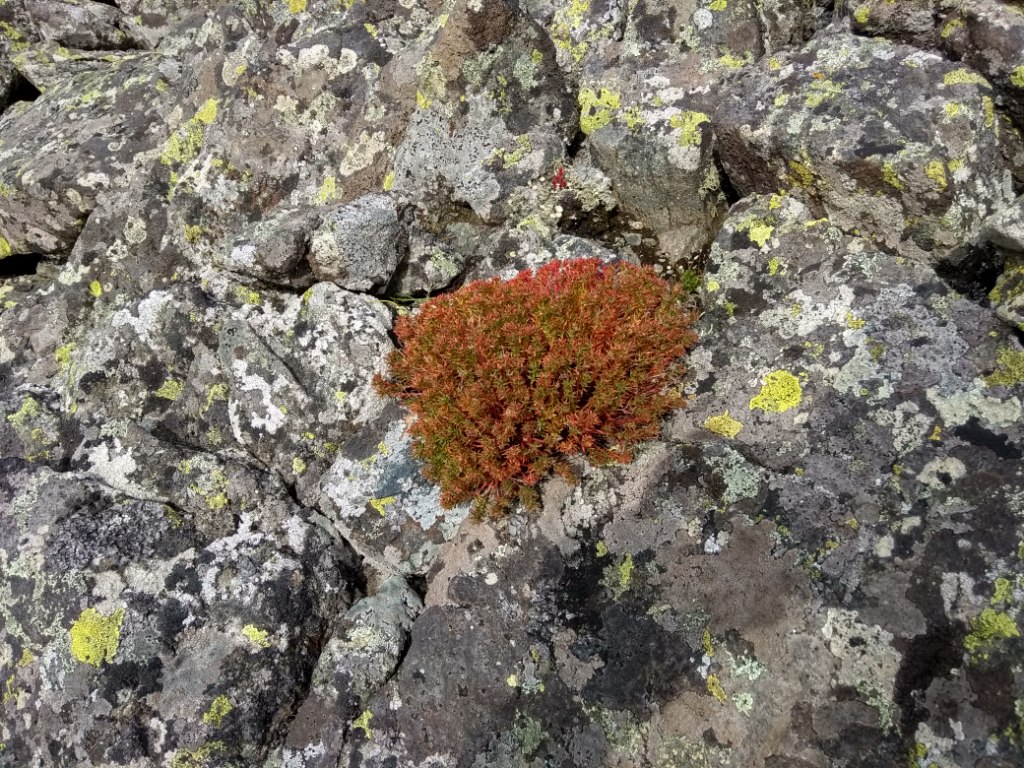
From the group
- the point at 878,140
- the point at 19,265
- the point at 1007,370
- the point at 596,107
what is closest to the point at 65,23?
the point at 19,265

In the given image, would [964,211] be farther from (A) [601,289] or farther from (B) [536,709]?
(B) [536,709]

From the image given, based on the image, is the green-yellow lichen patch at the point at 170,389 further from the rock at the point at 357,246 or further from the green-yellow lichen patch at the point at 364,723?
the green-yellow lichen patch at the point at 364,723

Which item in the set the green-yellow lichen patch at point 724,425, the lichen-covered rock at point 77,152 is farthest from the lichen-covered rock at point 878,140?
the lichen-covered rock at point 77,152

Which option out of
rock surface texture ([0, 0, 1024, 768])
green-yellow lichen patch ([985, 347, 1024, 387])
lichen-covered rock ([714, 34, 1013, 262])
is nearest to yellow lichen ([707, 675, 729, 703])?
rock surface texture ([0, 0, 1024, 768])

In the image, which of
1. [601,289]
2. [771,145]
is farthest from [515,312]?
[771,145]

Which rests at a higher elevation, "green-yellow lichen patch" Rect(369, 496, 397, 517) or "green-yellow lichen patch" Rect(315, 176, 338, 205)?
"green-yellow lichen patch" Rect(315, 176, 338, 205)

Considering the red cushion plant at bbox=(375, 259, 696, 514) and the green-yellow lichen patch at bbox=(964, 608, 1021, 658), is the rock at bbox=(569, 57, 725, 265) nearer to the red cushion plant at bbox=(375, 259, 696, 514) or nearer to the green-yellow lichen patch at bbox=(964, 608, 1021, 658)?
the red cushion plant at bbox=(375, 259, 696, 514)

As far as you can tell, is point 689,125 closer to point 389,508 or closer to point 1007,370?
point 1007,370
